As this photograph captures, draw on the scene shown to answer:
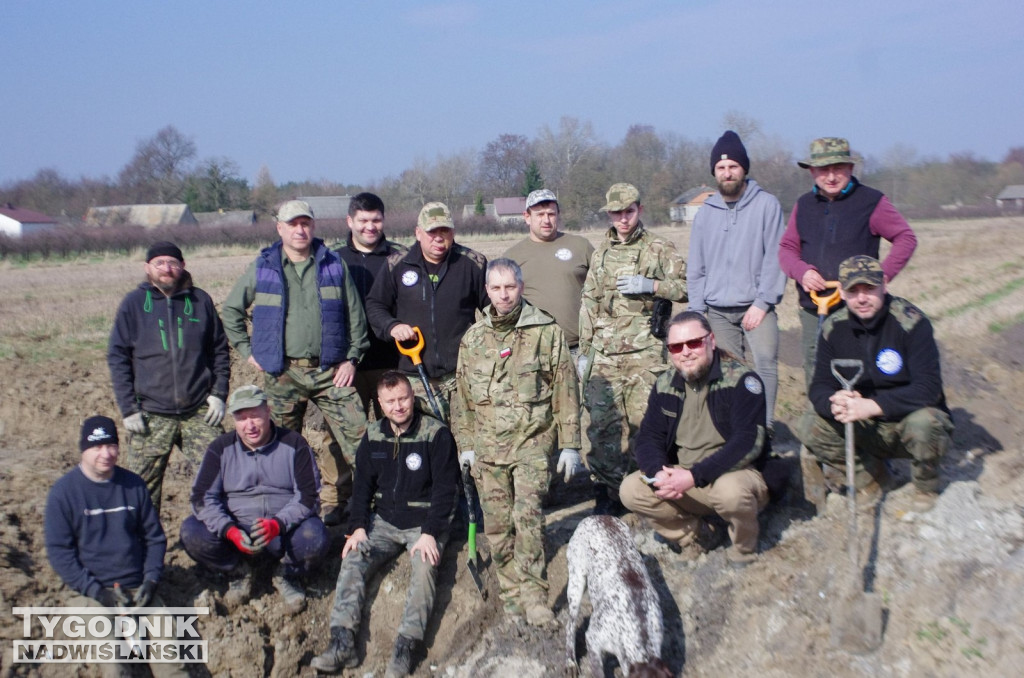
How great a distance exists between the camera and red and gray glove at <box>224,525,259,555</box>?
5.56m

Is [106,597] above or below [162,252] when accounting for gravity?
below

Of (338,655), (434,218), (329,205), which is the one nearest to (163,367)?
(434,218)

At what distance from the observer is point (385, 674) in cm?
533

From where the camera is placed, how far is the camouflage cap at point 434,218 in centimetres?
596

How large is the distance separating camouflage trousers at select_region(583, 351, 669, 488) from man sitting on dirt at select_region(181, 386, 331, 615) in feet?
6.75

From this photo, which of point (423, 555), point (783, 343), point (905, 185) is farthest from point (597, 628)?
point (905, 185)

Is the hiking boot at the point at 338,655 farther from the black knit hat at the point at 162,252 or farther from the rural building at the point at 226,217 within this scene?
the rural building at the point at 226,217

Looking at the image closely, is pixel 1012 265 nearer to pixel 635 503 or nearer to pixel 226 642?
pixel 635 503

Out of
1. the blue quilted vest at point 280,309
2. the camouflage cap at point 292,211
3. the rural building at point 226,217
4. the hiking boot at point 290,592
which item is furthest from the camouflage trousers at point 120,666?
the rural building at point 226,217

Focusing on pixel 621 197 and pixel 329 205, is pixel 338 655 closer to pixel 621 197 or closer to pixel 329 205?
pixel 621 197

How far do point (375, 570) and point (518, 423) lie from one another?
5.13 ft

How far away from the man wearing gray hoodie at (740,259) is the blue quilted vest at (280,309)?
2.57 meters

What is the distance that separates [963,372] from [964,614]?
584 cm

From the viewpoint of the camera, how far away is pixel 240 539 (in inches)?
219
